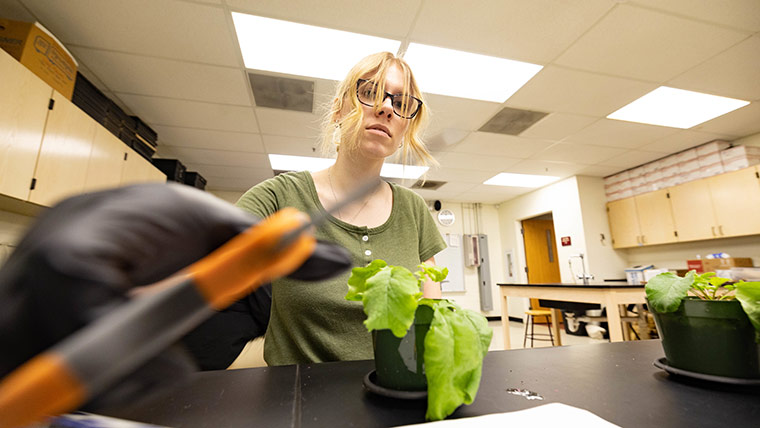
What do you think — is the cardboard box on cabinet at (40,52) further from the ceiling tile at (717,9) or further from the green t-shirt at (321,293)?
the ceiling tile at (717,9)

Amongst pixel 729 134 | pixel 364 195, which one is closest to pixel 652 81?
pixel 729 134

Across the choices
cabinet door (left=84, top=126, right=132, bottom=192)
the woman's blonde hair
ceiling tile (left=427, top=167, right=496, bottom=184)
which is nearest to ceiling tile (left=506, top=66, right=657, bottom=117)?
ceiling tile (left=427, top=167, right=496, bottom=184)

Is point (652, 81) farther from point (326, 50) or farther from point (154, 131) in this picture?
point (154, 131)

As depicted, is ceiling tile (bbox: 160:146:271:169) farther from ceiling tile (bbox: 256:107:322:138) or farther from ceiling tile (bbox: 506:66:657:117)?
ceiling tile (bbox: 506:66:657:117)

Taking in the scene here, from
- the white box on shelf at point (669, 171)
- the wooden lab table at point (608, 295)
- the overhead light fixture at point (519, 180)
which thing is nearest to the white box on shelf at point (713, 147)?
the white box on shelf at point (669, 171)

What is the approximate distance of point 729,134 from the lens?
393cm

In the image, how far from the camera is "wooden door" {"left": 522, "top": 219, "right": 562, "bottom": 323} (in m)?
6.64

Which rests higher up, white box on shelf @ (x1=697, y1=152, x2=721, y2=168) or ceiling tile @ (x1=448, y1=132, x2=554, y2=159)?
ceiling tile @ (x1=448, y1=132, x2=554, y2=159)

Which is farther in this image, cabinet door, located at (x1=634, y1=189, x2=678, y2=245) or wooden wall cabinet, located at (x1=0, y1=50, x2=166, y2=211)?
cabinet door, located at (x1=634, y1=189, x2=678, y2=245)

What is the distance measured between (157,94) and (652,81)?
174 inches

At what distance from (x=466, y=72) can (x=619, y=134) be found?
2424mm

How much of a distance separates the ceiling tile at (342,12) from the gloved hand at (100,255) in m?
2.28

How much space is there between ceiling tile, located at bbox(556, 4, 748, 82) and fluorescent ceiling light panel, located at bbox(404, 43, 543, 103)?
363mm

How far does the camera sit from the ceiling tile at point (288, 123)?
335 centimetres
